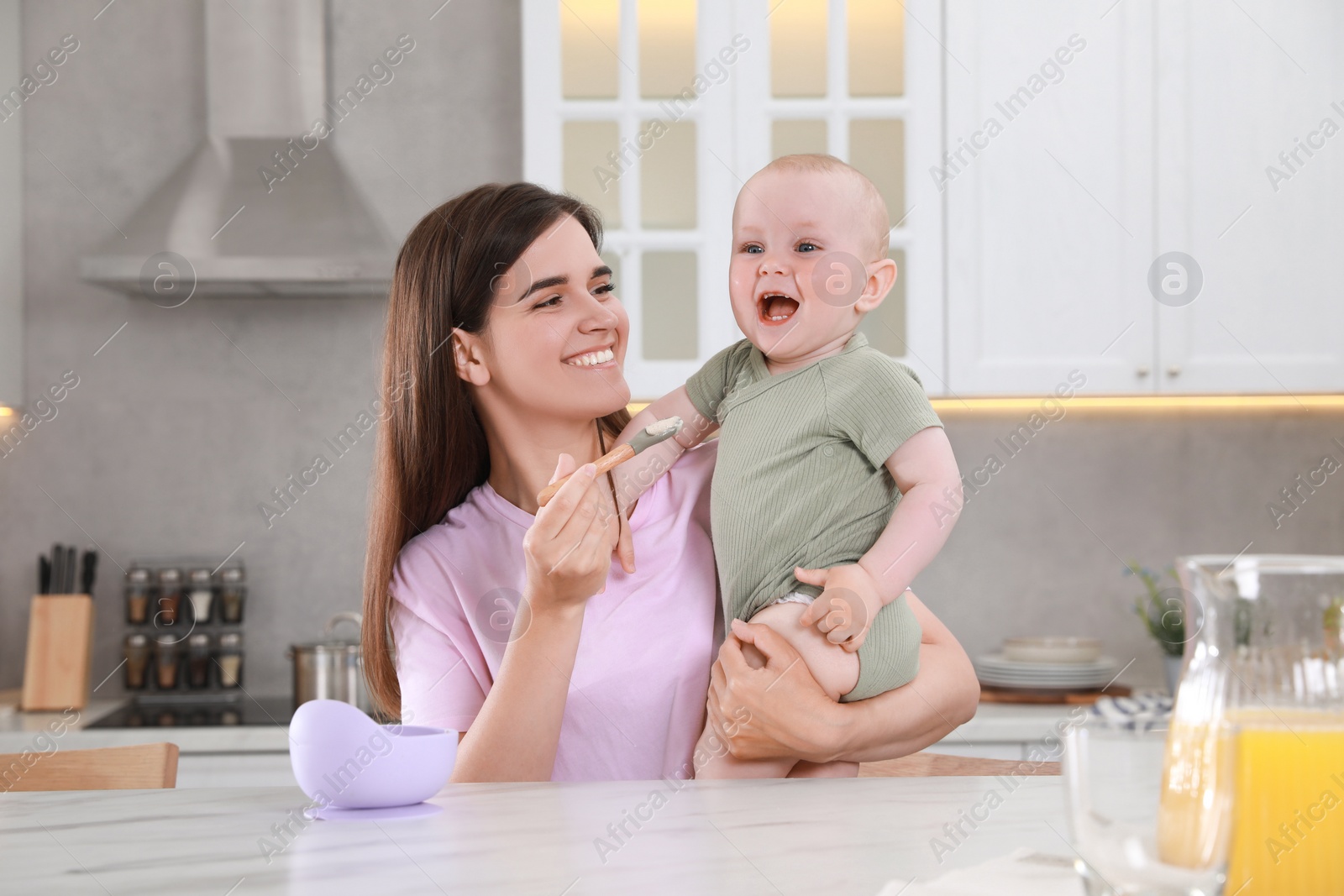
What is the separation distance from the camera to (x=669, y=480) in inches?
56.3

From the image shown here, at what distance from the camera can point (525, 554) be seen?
1195 mm

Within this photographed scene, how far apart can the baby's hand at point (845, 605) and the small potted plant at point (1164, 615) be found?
1.50 m

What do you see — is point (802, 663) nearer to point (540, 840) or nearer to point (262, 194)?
point (540, 840)

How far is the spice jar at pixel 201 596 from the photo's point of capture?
8.40 feet

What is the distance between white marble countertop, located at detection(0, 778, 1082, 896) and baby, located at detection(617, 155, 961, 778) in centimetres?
35

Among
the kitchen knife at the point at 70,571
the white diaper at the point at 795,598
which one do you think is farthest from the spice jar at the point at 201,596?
the white diaper at the point at 795,598

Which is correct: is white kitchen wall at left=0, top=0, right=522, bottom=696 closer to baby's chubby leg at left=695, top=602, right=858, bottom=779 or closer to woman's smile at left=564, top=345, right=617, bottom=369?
woman's smile at left=564, top=345, right=617, bottom=369

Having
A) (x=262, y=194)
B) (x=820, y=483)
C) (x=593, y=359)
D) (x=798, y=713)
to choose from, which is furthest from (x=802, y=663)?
(x=262, y=194)

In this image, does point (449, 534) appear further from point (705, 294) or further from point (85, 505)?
point (85, 505)

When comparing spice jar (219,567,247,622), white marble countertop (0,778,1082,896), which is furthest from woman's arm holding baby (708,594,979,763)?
spice jar (219,567,247,622)

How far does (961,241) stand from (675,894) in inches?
77.9

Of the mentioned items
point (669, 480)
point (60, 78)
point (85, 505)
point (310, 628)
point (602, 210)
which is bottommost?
point (310, 628)

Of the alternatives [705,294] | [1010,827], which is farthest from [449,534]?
[705,294]

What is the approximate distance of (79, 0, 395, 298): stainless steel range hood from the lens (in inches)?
92.3
